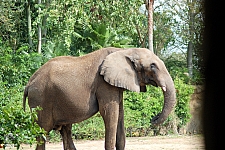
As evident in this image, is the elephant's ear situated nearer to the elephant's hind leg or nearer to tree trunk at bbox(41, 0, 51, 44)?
the elephant's hind leg

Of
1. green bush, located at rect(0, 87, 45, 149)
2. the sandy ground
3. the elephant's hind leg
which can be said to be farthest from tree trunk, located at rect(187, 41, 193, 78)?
green bush, located at rect(0, 87, 45, 149)

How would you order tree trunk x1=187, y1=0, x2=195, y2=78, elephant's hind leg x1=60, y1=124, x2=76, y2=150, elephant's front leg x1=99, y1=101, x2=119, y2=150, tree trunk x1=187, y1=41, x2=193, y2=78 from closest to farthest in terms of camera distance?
elephant's front leg x1=99, y1=101, x2=119, y2=150 < elephant's hind leg x1=60, y1=124, x2=76, y2=150 < tree trunk x1=187, y1=0, x2=195, y2=78 < tree trunk x1=187, y1=41, x2=193, y2=78

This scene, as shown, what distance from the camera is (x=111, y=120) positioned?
347 inches

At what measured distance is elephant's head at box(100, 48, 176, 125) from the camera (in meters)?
8.88

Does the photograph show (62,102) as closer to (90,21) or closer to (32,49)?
(90,21)

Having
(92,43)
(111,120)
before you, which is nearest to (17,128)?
(111,120)

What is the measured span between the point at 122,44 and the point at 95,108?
1434 cm

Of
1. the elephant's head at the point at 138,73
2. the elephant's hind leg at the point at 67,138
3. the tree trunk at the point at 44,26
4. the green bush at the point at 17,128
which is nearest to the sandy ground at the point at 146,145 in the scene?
the elephant's hind leg at the point at 67,138

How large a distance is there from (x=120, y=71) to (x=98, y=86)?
480 mm

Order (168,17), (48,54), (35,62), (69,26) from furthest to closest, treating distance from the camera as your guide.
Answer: (168,17) → (48,54) → (35,62) → (69,26)

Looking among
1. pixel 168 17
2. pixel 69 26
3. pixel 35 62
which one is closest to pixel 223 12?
pixel 69 26

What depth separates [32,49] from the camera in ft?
84.7

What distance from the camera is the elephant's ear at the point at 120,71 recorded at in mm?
8867

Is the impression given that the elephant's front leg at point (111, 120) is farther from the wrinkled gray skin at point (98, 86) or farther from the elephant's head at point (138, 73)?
the elephant's head at point (138, 73)
